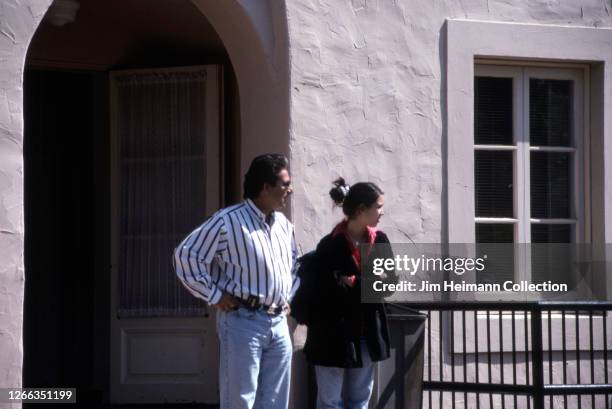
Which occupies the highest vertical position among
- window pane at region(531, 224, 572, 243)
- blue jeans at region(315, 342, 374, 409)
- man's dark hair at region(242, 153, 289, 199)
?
man's dark hair at region(242, 153, 289, 199)

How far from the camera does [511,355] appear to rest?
772 centimetres

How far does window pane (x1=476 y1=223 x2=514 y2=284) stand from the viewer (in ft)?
25.6

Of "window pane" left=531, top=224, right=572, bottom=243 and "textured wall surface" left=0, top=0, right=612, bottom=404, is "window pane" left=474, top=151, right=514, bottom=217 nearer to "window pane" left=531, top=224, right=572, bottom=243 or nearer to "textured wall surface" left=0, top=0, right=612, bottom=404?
"window pane" left=531, top=224, right=572, bottom=243

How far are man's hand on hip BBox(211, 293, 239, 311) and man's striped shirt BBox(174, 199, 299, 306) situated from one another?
2 cm

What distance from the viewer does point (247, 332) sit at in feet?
17.8

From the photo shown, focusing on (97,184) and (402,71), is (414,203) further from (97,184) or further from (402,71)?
(97,184)

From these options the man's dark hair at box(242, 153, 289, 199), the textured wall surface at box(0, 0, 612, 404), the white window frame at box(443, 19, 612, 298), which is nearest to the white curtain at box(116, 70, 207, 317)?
the textured wall surface at box(0, 0, 612, 404)

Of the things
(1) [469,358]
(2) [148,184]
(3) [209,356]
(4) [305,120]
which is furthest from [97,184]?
(1) [469,358]

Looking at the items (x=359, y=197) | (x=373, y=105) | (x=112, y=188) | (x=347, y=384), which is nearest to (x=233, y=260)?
(x=359, y=197)

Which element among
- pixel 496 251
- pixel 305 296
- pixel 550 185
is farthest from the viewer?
pixel 550 185

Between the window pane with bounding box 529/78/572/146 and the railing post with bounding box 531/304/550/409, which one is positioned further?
the window pane with bounding box 529/78/572/146

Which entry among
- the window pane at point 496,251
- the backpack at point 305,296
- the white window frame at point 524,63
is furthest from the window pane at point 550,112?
the backpack at point 305,296

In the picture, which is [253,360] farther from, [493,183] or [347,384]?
[493,183]

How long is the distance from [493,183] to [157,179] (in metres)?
2.61
